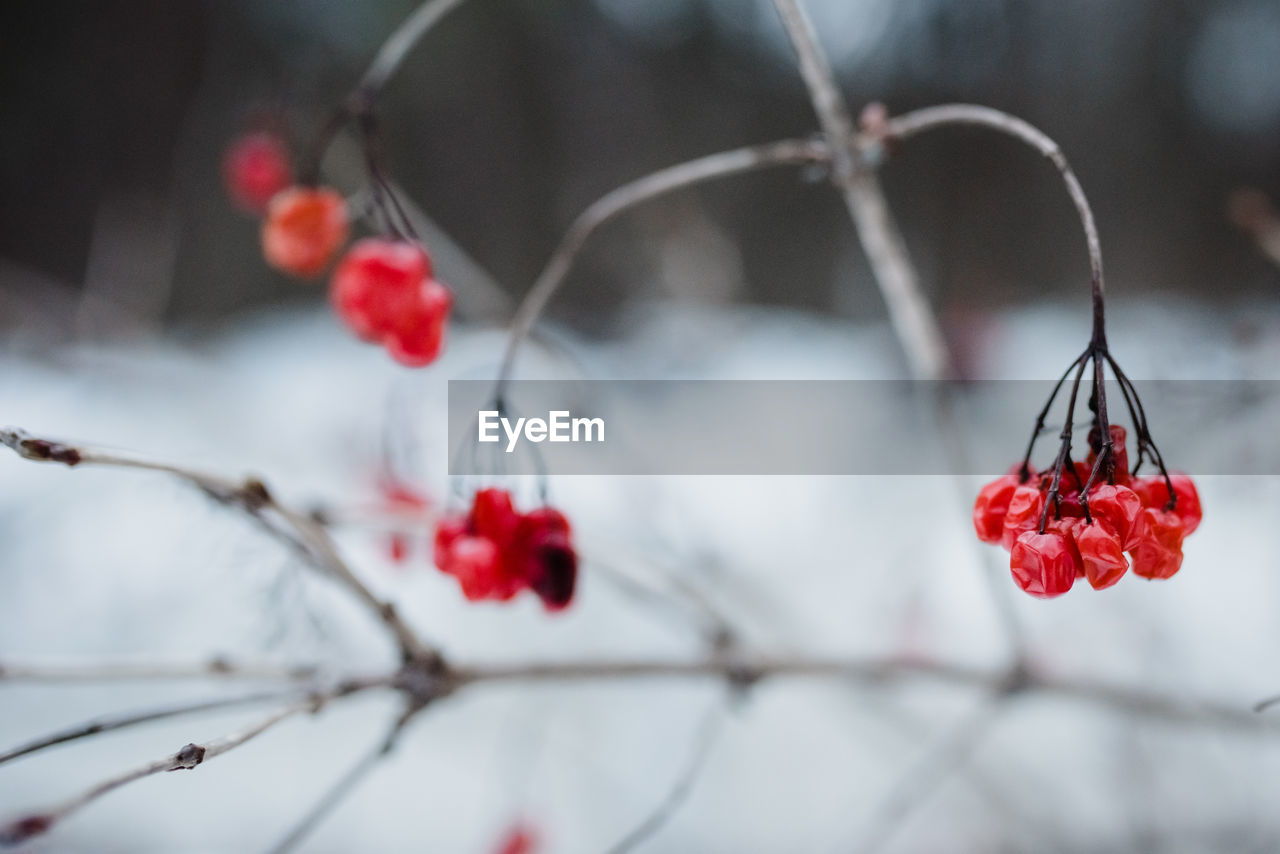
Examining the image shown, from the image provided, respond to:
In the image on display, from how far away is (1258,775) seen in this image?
1.13 metres

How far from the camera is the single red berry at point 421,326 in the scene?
1.62 ft

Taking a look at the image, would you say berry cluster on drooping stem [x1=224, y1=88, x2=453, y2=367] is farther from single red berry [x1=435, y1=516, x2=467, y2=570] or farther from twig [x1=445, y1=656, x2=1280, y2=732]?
twig [x1=445, y1=656, x2=1280, y2=732]

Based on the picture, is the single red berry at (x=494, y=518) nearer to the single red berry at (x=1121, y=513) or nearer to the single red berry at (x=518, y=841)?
the single red berry at (x=1121, y=513)

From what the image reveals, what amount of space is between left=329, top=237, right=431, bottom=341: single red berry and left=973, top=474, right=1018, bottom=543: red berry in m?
0.32

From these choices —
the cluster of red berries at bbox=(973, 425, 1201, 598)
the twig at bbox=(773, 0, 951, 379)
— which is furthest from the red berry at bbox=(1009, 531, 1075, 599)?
the twig at bbox=(773, 0, 951, 379)

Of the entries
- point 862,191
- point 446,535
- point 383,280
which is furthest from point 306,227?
point 862,191

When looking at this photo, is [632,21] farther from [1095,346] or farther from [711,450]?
[1095,346]

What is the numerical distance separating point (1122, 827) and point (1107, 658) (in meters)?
0.25

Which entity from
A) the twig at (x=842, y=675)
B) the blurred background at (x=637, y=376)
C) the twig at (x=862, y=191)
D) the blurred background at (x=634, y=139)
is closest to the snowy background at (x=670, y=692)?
the blurred background at (x=637, y=376)

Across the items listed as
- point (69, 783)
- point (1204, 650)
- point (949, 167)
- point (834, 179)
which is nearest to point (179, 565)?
point (69, 783)

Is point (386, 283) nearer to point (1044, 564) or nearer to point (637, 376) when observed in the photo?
point (1044, 564)

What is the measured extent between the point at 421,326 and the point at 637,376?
5.11 ft

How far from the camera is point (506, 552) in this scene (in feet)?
1.55

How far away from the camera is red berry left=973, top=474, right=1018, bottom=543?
0.37 m
